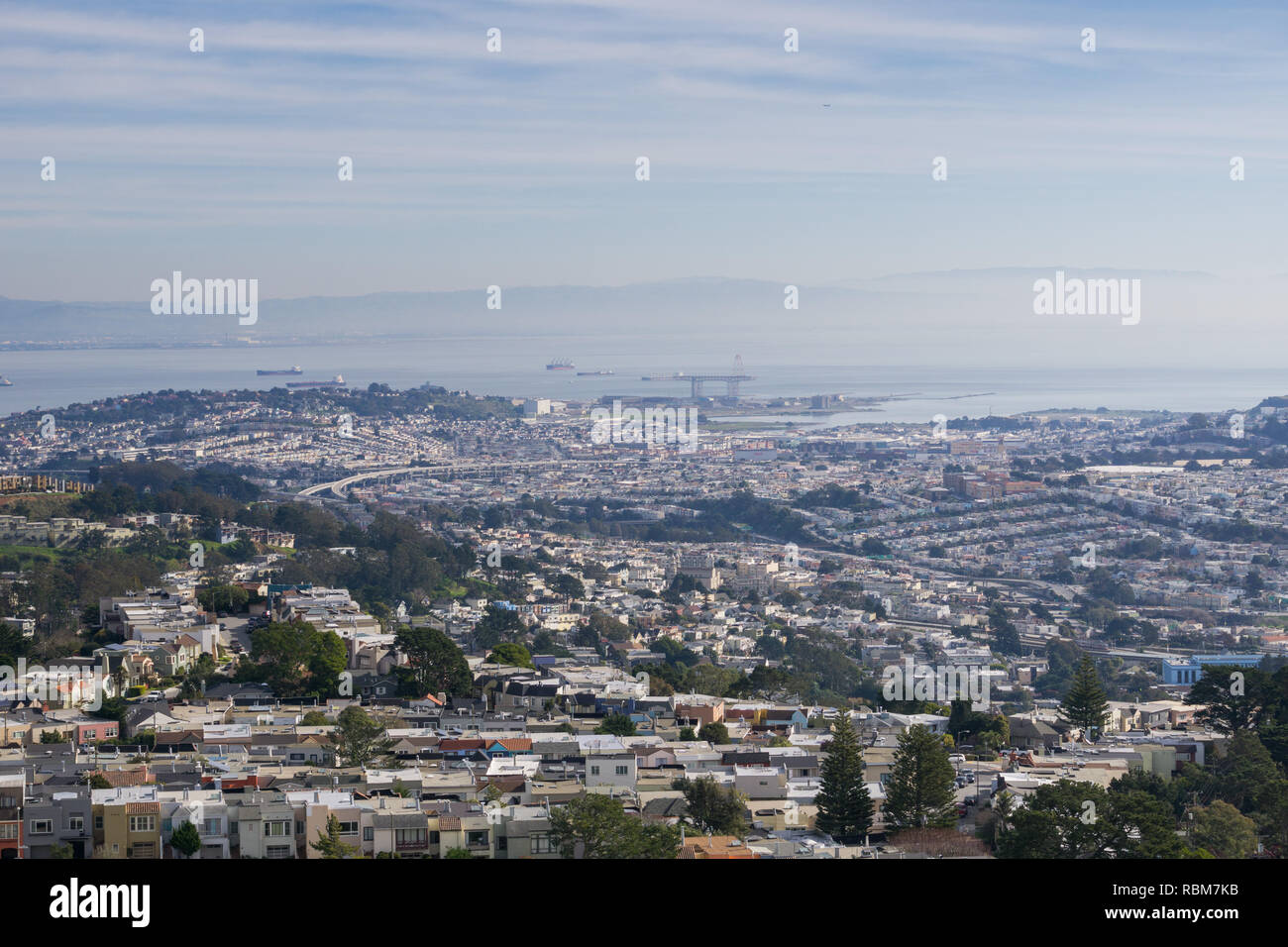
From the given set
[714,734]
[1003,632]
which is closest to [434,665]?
[714,734]

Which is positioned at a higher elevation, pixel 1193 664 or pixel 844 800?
pixel 844 800

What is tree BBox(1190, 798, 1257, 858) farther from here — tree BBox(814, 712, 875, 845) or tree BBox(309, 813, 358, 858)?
tree BBox(309, 813, 358, 858)

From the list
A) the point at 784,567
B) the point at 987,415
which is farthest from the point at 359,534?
the point at 987,415

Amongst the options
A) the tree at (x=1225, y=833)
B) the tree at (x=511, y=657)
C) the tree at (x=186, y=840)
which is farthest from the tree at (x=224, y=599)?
the tree at (x=1225, y=833)

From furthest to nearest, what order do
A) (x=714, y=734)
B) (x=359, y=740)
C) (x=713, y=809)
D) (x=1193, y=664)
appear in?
1. (x=1193, y=664)
2. (x=714, y=734)
3. (x=359, y=740)
4. (x=713, y=809)

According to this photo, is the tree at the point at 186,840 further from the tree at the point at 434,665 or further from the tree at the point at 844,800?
the tree at the point at 434,665

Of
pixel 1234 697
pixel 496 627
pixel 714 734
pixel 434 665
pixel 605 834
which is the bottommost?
pixel 496 627

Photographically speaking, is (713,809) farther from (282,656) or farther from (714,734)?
(282,656)

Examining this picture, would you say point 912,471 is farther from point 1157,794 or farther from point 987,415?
point 1157,794
